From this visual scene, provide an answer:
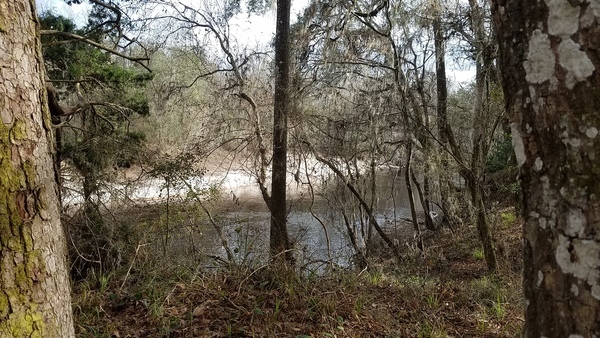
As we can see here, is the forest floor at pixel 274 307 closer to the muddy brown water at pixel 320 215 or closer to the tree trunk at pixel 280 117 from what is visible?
the muddy brown water at pixel 320 215

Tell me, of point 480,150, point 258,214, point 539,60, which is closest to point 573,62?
point 539,60

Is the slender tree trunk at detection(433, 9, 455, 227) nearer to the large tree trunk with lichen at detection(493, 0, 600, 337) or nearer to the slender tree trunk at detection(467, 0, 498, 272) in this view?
the slender tree trunk at detection(467, 0, 498, 272)

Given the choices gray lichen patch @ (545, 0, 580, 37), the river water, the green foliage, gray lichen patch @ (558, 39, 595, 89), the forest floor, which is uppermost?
the green foliage

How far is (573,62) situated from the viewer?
105 centimetres

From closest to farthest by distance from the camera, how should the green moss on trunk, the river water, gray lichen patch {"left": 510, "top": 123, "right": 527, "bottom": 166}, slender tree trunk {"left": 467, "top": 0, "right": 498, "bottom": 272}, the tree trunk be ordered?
gray lichen patch {"left": 510, "top": 123, "right": 527, "bottom": 166}
the green moss on trunk
the river water
slender tree trunk {"left": 467, "top": 0, "right": 498, "bottom": 272}
the tree trunk

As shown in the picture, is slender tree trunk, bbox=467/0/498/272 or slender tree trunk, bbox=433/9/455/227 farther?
slender tree trunk, bbox=433/9/455/227

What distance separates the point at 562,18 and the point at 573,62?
4.5 inches

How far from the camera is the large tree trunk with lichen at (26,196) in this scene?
154 cm

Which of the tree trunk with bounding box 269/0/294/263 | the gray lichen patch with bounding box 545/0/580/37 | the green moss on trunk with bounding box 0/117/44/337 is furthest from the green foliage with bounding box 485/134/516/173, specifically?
the green moss on trunk with bounding box 0/117/44/337

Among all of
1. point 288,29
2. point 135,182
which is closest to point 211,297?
point 135,182

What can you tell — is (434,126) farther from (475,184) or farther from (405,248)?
(405,248)

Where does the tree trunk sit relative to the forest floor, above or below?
above

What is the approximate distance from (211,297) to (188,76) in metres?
8.24

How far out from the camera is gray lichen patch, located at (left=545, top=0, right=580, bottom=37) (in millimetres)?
1049
